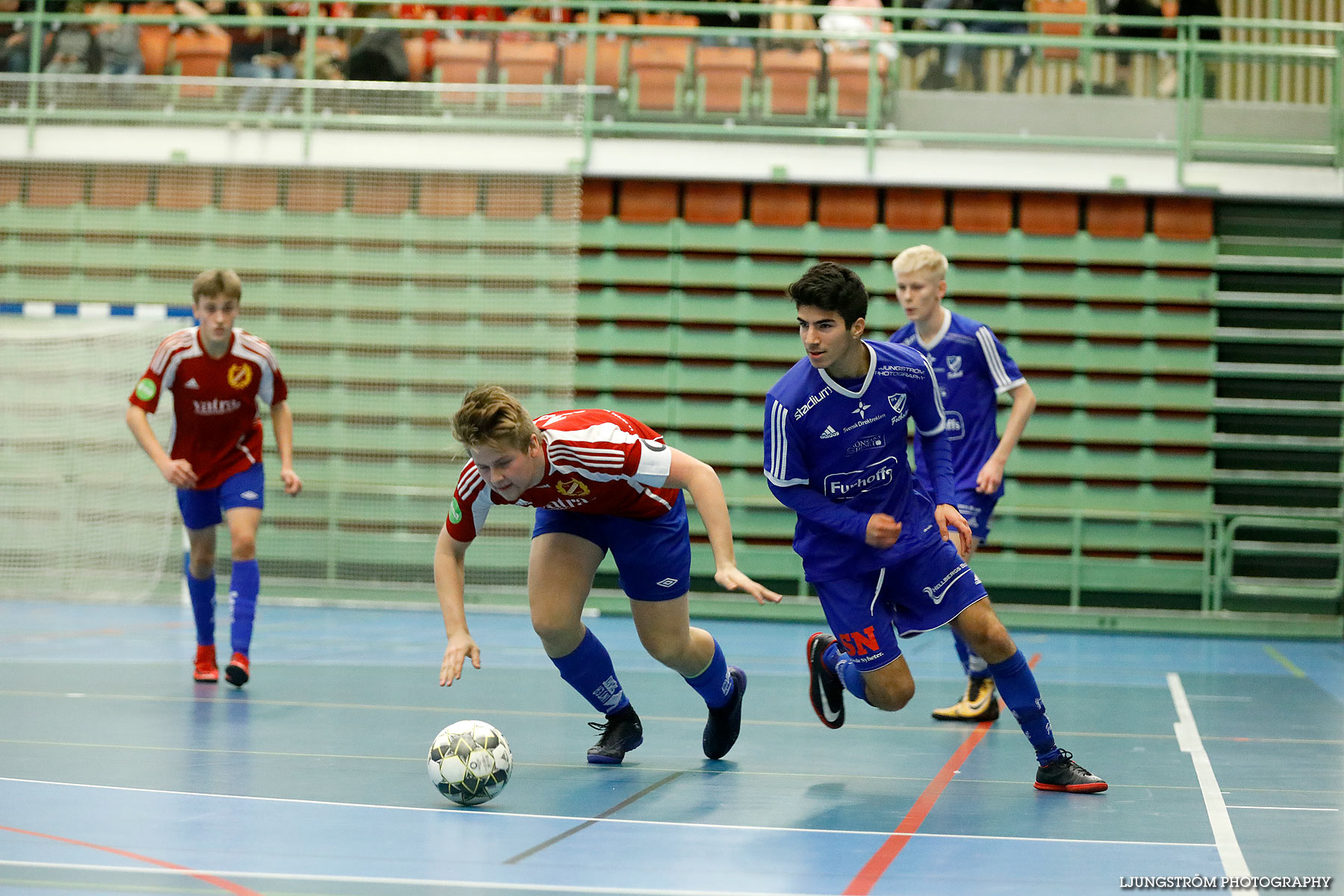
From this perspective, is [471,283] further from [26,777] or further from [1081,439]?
[26,777]

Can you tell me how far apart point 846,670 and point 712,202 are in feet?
26.5

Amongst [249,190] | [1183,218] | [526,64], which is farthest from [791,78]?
[249,190]

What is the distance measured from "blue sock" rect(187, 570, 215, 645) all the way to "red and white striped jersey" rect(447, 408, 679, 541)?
303 cm

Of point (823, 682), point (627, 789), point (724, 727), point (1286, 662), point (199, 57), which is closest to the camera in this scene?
point (627, 789)

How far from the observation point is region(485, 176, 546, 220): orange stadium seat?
12234 millimetres

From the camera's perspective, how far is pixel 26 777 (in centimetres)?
442

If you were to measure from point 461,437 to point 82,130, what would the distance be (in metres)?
10.4

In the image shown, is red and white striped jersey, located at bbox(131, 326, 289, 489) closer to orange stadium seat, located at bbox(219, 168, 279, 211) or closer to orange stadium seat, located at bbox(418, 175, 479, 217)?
orange stadium seat, located at bbox(418, 175, 479, 217)

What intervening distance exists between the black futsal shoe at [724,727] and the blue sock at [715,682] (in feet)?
0.08

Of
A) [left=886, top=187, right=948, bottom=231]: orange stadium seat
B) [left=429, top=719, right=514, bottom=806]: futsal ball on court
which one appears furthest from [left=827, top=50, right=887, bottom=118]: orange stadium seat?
[left=429, top=719, right=514, bottom=806]: futsal ball on court

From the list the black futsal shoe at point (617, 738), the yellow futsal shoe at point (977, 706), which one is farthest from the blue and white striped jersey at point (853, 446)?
the yellow futsal shoe at point (977, 706)

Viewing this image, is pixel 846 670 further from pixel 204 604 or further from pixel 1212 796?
pixel 204 604

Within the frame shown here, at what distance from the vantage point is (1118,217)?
40.1 ft

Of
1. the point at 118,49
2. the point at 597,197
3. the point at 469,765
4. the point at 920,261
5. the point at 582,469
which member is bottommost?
the point at 469,765
